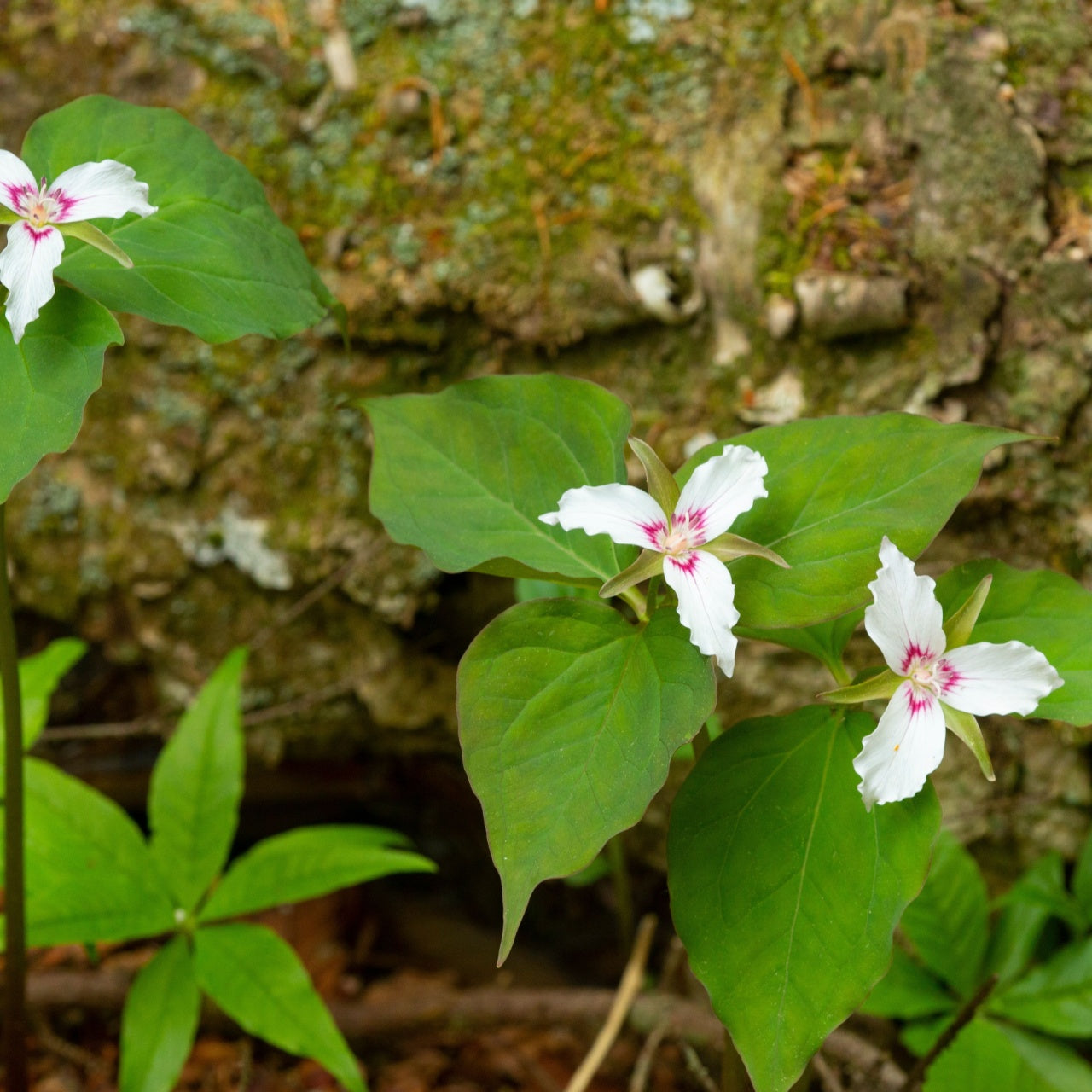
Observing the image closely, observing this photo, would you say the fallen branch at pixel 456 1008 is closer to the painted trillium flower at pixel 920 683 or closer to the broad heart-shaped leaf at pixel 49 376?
the painted trillium flower at pixel 920 683

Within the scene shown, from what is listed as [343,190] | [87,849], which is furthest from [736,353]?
[87,849]

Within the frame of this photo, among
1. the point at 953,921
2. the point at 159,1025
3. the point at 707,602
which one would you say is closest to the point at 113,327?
the point at 707,602

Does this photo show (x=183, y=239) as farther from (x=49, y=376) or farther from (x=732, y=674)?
(x=732, y=674)

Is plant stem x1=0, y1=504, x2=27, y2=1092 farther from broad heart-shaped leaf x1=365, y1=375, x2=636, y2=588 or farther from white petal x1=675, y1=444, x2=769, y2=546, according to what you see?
white petal x1=675, y1=444, x2=769, y2=546

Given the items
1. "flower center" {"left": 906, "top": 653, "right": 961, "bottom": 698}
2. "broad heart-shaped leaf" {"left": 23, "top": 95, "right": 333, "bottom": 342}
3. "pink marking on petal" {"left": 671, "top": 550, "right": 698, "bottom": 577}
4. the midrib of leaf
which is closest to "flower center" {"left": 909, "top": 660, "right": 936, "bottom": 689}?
"flower center" {"left": 906, "top": 653, "right": 961, "bottom": 698}

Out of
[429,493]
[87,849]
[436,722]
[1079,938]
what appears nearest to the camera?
[429,493]

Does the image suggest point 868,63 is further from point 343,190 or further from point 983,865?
point 983,865

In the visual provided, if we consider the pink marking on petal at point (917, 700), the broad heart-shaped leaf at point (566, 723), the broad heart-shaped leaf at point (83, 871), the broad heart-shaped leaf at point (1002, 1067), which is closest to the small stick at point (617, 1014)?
the broad heart-shaped leaf at point (1002, 1067)
